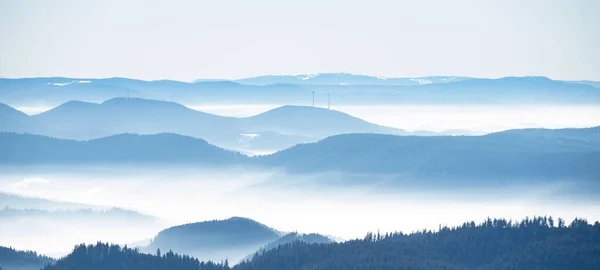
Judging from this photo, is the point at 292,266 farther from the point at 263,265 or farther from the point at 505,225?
the point at 505,225

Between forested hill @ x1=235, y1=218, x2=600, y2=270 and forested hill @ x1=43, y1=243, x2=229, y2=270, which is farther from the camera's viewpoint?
forested hill @ x1=43, y1=243, x2=229, y2=270

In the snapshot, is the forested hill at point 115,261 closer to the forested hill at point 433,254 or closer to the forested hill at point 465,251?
the forested hill at point 433,254

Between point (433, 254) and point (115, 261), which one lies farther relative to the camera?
point (433, 254)

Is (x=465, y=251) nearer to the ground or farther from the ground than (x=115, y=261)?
farther from the ground

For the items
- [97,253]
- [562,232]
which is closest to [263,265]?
[97,253]

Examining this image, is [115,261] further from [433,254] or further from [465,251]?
[465,251]

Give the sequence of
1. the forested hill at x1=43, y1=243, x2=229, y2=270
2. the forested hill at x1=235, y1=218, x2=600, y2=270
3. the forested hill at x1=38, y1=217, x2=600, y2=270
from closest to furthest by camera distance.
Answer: the forested hill at x1=235, y1=218, x2=600, y2=270 → the forested hill at x1=38, y1=217, x2=600, y2=270 → the forested hill at x1=43, y1=243, x2=229, y2=270

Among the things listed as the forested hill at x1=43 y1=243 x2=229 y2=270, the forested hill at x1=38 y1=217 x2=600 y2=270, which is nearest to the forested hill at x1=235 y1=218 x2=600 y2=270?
the forested hill at x1=38 y1=217 x2=600 y2=270

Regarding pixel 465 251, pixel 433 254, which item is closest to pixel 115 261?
pixel 433 254

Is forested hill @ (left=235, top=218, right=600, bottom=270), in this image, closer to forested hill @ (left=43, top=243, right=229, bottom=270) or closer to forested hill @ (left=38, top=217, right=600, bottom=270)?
forested hill @ (left=38, top=217, right=600, bottom=270)
